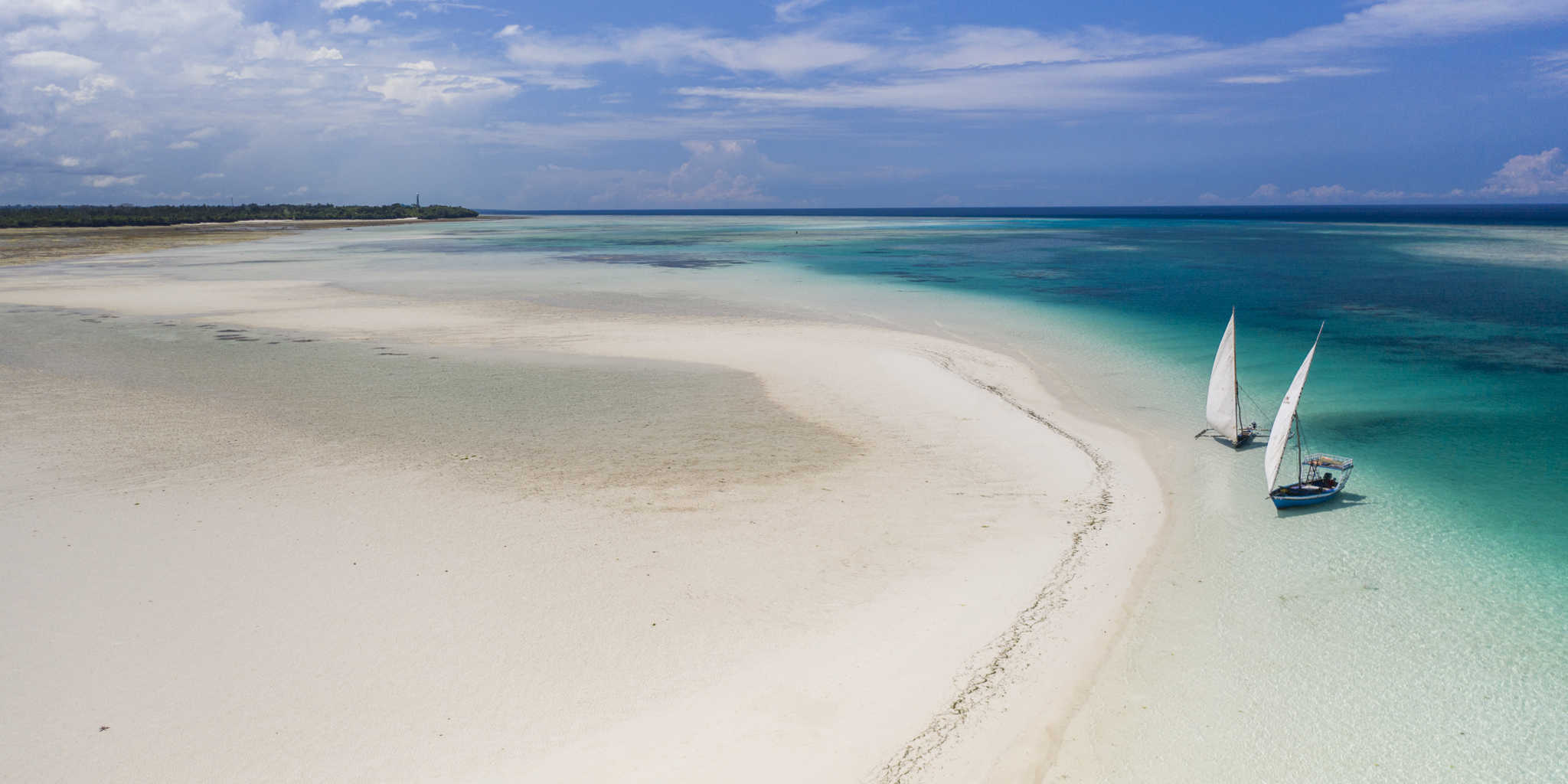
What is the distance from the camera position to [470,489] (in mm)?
11992

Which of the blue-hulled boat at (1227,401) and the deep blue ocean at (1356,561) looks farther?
the blue-hulled boat at (1227,401)

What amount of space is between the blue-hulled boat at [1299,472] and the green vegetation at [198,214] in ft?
403

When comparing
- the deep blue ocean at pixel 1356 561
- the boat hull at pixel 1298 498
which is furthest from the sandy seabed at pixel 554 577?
the boat hull at pixel 1298 498

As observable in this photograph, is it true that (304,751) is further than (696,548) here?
No

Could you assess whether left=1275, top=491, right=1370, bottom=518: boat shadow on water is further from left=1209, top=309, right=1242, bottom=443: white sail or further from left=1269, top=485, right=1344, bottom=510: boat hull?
left=1209, top=309, right=1242, bottom=443: white sail

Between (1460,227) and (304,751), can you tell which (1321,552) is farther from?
(1460,227)

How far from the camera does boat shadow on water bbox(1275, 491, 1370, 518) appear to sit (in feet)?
38.8

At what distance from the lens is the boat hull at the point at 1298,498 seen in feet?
38.6

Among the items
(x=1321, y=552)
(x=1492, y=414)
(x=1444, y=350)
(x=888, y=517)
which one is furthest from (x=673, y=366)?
(x=1444, y=350)

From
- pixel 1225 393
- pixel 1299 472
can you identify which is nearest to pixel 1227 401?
pixel 1225 393

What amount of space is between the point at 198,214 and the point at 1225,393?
5564 inches

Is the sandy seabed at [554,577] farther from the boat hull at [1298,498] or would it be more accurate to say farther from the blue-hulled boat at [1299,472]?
the blue-hulled boat at [1299,472]

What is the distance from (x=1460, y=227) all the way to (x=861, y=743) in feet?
415

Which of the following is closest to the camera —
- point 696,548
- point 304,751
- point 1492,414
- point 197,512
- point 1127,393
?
point 304,751
